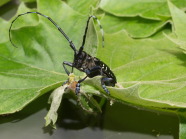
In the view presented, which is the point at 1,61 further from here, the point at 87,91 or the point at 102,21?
the point at 102,21

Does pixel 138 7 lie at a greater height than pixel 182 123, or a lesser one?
greater

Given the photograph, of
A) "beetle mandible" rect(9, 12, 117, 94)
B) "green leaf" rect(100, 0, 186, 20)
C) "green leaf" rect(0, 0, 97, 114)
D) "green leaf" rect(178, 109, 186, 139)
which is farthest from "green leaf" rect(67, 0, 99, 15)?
"green leaf" rect(178, 109, 186, 139)

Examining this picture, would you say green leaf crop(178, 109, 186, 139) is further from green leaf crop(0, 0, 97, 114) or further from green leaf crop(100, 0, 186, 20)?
green leaf crop(100, 0, 186, 20)

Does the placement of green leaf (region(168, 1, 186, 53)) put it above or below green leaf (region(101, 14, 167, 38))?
above

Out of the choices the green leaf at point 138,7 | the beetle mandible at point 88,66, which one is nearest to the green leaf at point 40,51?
the beetle mandible at point 88,66

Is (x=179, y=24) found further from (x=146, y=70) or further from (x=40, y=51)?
(x=40, y=51)

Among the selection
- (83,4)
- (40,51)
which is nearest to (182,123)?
(40,51)
